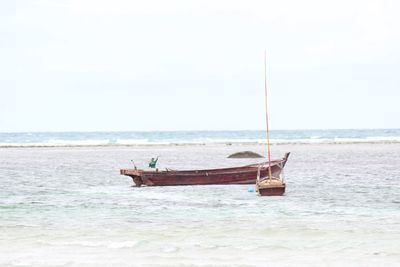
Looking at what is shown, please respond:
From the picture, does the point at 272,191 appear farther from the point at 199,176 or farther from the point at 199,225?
the point at 199,225

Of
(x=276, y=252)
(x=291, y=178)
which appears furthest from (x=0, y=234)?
(x=291, y=178)

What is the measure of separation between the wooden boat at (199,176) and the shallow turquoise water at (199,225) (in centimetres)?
81

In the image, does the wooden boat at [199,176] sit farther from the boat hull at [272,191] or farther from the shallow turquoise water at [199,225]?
the boat hull at [272,191]

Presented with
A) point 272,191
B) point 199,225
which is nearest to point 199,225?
point 199,225

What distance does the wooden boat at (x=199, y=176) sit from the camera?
130 feet

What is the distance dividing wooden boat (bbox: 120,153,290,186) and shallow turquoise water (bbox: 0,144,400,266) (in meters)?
0.81

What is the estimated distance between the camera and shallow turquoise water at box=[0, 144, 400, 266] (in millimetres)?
16062

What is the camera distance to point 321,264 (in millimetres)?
15086

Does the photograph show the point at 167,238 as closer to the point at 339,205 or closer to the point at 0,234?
the point at 0,234

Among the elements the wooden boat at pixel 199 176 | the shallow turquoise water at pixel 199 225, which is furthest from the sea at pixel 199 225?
the wooden boat at pixel 199 176

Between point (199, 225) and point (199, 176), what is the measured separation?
17553 millimetres

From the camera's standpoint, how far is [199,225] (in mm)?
22109

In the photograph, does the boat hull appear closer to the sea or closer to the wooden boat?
the sea

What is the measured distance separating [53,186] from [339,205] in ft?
58.8
